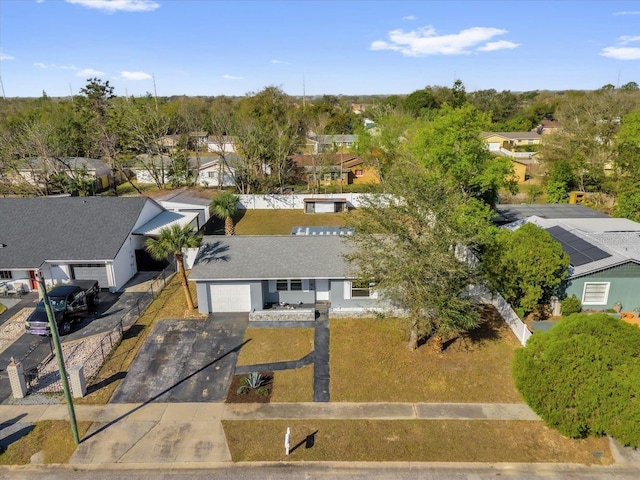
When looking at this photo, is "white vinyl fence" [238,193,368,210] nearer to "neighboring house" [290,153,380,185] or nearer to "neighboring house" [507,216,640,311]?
"neighboring house" [290,153,380,185]

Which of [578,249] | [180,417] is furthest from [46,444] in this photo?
[578,249]

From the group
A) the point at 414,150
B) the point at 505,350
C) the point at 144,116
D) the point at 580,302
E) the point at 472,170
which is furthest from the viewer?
the point at 144,116

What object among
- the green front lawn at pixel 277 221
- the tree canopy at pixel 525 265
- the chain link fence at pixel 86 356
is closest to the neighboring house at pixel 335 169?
the green front lawn at pixel 277 221

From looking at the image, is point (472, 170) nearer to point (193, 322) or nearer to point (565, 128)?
point (193, 322)

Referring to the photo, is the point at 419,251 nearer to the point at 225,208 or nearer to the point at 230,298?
the point at 230,298

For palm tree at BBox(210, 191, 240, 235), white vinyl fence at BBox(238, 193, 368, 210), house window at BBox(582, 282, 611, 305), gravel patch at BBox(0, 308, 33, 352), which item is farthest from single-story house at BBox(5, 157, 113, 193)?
house window at BBox(582, 282, 611, 305)

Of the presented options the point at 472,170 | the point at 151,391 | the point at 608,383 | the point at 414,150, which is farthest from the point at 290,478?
the point at 414,150

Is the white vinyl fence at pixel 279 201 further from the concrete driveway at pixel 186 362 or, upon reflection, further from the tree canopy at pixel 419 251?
the tree canopy at pixel 419 251
